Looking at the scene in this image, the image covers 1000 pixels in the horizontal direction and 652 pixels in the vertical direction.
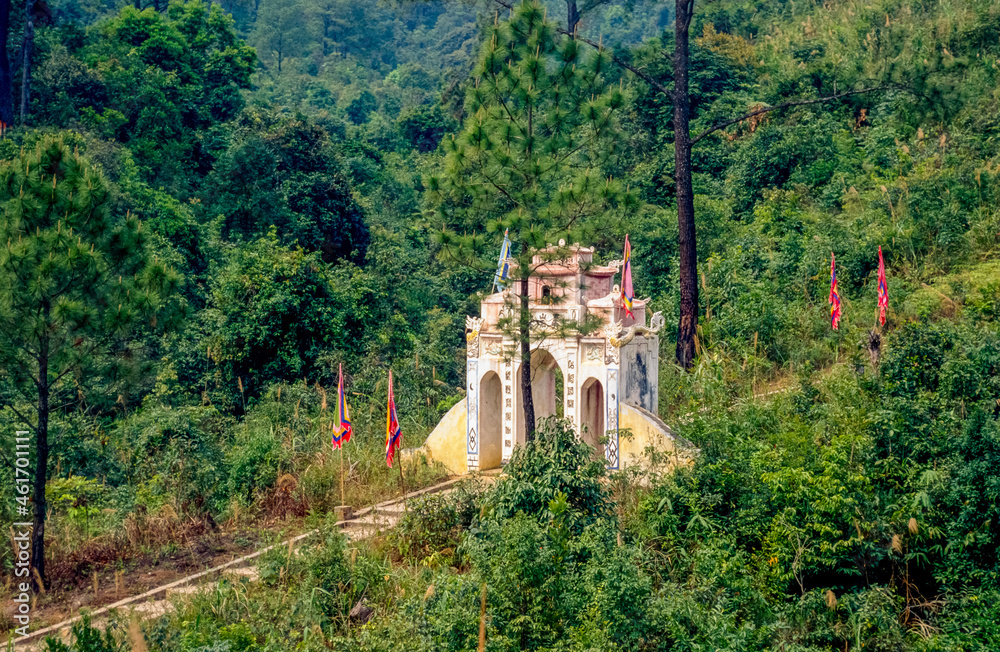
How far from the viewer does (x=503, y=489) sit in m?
11.6

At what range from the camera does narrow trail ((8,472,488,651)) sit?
10.2 m

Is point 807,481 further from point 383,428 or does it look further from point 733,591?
point 383,428

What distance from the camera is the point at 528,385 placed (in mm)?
13062

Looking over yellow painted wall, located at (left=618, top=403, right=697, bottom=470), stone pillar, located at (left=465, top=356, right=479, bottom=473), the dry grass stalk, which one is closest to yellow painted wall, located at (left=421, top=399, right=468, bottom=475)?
stone pillar, located at (left=465, top=356, right=479, bottom=473)

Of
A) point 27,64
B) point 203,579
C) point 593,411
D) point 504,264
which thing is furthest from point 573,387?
point 27,64

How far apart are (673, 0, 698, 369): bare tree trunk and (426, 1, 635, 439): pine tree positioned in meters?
3.34

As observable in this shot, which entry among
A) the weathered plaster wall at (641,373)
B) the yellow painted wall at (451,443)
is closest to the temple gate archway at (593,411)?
the weathered plaster wall at (641,373)

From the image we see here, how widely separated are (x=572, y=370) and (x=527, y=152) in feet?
9.66

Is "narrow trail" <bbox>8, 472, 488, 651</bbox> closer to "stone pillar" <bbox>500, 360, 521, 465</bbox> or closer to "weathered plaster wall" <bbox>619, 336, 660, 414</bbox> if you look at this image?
"stone pillar" <bbox>500, 360, 521, 465</bbox>

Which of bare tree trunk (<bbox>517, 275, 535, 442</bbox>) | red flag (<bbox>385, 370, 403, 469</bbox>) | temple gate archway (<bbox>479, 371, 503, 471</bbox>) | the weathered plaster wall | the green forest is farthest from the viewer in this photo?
temple gate archway (<bbox>479, 371, 503, 471</bbox>)

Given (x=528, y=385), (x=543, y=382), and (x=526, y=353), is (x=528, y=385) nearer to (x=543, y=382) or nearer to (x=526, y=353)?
(x=526, y=353)

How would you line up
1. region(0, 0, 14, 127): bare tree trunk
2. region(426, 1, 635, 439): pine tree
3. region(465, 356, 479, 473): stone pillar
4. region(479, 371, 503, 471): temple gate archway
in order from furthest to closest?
region(0, 0, 14, 127): bare tree trunk
region(479, 371, 503, 471): temple gate archway
region(465, 356, 479, 473): stone pillar
region(426, 1, 635, 439): pine tree

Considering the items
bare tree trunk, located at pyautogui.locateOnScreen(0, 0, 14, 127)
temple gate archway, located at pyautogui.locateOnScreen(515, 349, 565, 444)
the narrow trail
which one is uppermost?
bare tree trunk, located at pyautogui.locateOnScreen(0, 0, 14, 127)

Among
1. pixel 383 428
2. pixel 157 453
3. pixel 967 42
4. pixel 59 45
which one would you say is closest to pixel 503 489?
pixel 383 428
